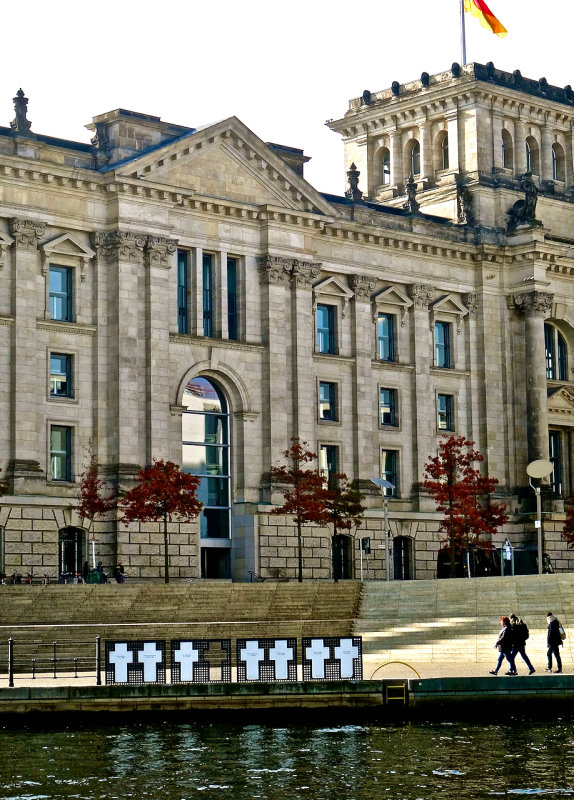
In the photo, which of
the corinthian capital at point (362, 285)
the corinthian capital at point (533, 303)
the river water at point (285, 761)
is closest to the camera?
the river water at point (285, 761)

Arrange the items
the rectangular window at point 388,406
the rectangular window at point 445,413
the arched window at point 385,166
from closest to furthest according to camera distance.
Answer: the rectangular window at point 388,406 → the rectangular window at point 445,413 → the arched window at point 385,166

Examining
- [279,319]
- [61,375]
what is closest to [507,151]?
[279,319]

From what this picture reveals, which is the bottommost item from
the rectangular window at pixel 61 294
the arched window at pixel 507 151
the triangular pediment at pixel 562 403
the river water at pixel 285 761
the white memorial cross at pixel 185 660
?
the river water at pixel 285 761

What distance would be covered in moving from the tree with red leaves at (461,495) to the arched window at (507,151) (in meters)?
18.1

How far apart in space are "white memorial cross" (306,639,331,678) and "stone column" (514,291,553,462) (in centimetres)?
4872

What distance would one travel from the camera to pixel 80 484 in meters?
77.8

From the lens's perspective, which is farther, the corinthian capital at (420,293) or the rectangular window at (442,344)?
the rectangular window at (442,344)

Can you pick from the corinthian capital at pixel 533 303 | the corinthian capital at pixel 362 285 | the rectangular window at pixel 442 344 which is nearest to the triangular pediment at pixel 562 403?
the corinthian capital at pixel 533 303

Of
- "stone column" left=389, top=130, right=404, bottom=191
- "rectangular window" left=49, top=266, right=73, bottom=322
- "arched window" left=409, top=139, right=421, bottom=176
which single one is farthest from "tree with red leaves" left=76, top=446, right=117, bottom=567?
"arched window" left=409, top=139, right=421, bottom=176

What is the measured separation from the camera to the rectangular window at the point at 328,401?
293ft

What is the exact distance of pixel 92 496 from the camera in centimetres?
7550

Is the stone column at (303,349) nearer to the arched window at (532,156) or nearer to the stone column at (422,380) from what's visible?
the stone column at (422,380)

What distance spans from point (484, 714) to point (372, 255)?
48.2 metres

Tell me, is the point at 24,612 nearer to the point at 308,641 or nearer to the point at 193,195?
the point at 308,641
